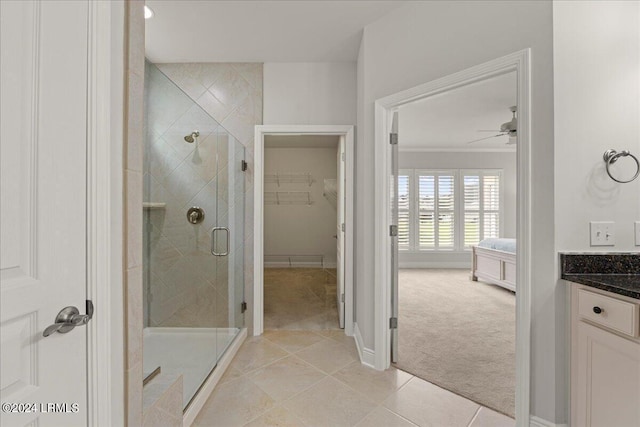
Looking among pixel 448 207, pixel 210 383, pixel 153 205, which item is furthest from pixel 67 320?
pixel 448 207

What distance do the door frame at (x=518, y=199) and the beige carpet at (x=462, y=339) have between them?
41cm

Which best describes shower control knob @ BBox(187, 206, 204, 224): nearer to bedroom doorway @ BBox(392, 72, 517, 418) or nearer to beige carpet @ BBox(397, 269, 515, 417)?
bedroom doorway @ BBox(392, 72, 517, 418)

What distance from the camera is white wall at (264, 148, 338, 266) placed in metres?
6.02

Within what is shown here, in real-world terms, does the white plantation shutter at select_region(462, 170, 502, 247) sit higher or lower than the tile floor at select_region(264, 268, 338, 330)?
higher

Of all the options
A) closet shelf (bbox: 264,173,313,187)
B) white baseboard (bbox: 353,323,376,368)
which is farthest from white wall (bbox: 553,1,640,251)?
closet shelf (bbox: 264,173,313,187)

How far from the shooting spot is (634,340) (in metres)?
1.14

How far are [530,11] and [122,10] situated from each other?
1.85 metres

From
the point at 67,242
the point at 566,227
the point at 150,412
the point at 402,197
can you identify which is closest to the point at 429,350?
the point at 566,227

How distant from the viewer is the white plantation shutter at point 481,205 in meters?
6.27

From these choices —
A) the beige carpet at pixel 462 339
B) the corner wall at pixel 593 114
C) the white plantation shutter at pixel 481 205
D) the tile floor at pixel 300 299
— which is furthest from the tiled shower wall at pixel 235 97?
the white plantation shutter at pixel 481 205

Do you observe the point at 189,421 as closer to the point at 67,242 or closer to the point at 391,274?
the point at 67,242

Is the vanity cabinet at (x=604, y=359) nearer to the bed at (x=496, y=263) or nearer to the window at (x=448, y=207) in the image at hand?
the bed at (x=496, y=263)

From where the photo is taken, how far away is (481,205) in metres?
6.29

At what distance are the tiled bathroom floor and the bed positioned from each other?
10.1 feet
